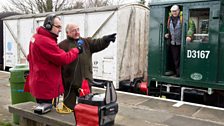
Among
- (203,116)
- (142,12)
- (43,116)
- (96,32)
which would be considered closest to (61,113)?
(43,116)

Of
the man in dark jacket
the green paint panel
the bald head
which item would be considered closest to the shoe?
the green paint panel

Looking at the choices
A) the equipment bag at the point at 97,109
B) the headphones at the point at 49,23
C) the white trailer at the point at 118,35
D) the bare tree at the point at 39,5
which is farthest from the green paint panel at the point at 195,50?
the bare tree at the point at 39,5

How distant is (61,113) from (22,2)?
27018mm

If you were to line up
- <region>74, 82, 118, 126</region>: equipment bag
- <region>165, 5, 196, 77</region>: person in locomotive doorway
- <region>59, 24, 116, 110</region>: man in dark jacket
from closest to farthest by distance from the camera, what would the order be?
<region>74, 82, 118, 126</region>: equipment bag < <region>59, 24, 116, 110</region>: man in dark jacket < <region>165, 5, 196, 77</region>: person in locomotive doorway

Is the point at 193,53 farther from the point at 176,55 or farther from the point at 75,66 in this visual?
the point at 75,66

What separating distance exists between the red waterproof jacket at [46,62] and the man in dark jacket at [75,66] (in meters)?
0.25

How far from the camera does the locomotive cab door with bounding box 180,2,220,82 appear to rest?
5832 mm

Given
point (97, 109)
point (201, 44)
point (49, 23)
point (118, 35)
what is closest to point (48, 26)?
point (49, 23)

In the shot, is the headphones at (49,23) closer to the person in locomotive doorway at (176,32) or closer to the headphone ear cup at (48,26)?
the headphone ear cup at (48,26)

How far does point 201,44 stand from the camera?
5.97 metres

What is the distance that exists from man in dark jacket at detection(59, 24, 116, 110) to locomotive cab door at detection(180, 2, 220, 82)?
9.50ft

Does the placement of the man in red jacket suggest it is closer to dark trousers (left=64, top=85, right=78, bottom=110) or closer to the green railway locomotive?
dark trousers (left=64, top=85, right=78, bottom=110)

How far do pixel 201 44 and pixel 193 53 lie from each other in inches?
10.8

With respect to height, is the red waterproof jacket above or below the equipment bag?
above
